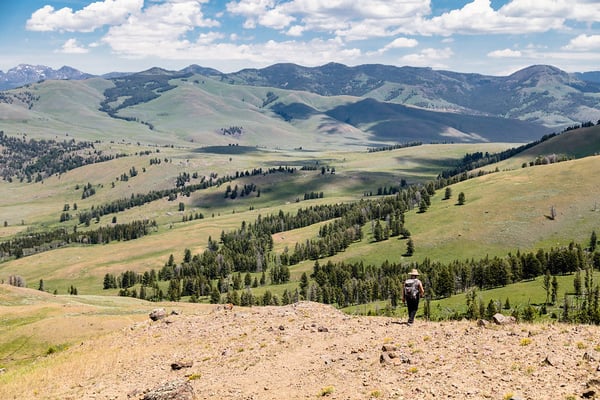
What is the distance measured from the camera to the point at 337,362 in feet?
119

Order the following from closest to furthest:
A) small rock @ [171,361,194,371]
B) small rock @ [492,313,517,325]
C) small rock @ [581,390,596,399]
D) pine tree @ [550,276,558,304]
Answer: small rock @ [581,390,596,399] → small rock @ [492,313,517,325] → small rock @ [171,361,194,371] → pine tree @ [550,276,558,304]

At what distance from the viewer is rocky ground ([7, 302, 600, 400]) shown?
96.9ft

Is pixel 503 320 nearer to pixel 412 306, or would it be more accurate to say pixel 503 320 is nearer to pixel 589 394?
pixel 412 306

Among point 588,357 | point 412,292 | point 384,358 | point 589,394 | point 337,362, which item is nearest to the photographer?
point 589,394

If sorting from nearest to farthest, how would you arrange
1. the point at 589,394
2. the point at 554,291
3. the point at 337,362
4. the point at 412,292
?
the point at 589,394, the point at 337,362, the point at 412,292, the point at 554,291

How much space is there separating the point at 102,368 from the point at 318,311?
22.0 meters

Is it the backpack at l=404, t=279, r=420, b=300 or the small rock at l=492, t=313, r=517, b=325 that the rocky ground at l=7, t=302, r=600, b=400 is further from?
the backpack at l=404, t=279, r=420, b=300

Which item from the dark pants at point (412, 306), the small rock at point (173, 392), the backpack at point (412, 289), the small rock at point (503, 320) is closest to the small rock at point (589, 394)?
A: the small rock at point (503, 320)

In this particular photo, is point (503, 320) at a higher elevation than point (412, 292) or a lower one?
lower

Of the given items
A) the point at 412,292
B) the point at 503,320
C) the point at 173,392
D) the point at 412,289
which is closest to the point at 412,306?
the point at 412,292

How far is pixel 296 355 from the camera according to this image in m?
39.9

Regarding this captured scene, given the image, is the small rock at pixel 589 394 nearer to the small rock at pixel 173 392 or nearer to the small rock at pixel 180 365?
the small rock at pixel 173 392

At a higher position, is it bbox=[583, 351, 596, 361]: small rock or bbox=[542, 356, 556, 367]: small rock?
bbox=[583, 351, 596, 361]: small rock

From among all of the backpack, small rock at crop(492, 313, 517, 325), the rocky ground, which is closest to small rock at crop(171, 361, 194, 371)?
the rocky ground
